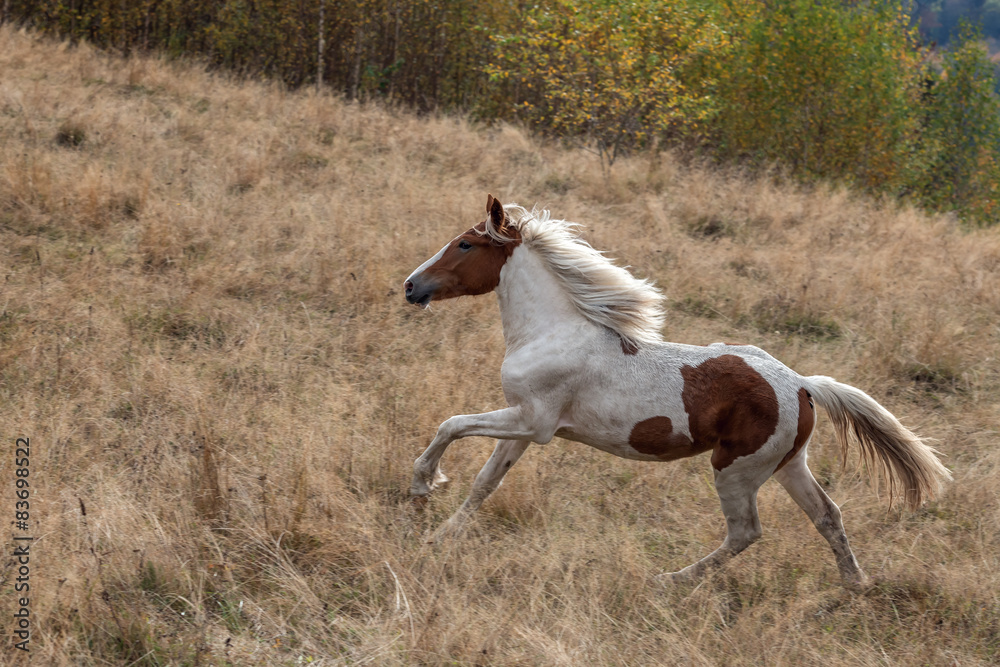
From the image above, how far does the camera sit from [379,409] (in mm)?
5301

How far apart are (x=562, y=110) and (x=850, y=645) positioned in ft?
35.5

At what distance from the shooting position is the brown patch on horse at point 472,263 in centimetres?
421

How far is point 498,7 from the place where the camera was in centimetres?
1720

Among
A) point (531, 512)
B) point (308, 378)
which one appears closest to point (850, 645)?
point (531, 512)

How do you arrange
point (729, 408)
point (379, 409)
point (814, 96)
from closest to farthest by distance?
point (729, 408) < point (379, 409) < point (814, 96)

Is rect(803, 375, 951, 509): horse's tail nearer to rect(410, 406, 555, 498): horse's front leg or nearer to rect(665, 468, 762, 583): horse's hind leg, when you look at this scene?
rect(665, 468, 762, 583): horse's hind leg

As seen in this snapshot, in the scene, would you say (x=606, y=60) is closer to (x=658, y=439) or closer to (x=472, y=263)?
(x=472, y=263)

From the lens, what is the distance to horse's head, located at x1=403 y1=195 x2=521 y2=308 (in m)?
4.21

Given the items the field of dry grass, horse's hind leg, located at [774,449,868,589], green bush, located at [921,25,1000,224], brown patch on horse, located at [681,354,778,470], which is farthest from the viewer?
green bush, located at [921,25,1000,224]

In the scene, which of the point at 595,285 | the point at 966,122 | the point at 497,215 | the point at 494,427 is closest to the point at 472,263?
the point at 497,215

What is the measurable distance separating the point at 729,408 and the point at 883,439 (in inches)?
36.6

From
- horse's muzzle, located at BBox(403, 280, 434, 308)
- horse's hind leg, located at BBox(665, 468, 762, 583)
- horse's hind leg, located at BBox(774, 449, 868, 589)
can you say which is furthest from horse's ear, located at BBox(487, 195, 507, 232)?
horse's hind leg, located at BBox(774, 449, 868, 589)

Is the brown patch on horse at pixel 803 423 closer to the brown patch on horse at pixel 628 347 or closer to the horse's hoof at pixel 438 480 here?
the brown patch on horse at pixel 628 347

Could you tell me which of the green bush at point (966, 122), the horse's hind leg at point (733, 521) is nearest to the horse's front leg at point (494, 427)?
the horse's hind leg at point (733, 521)
